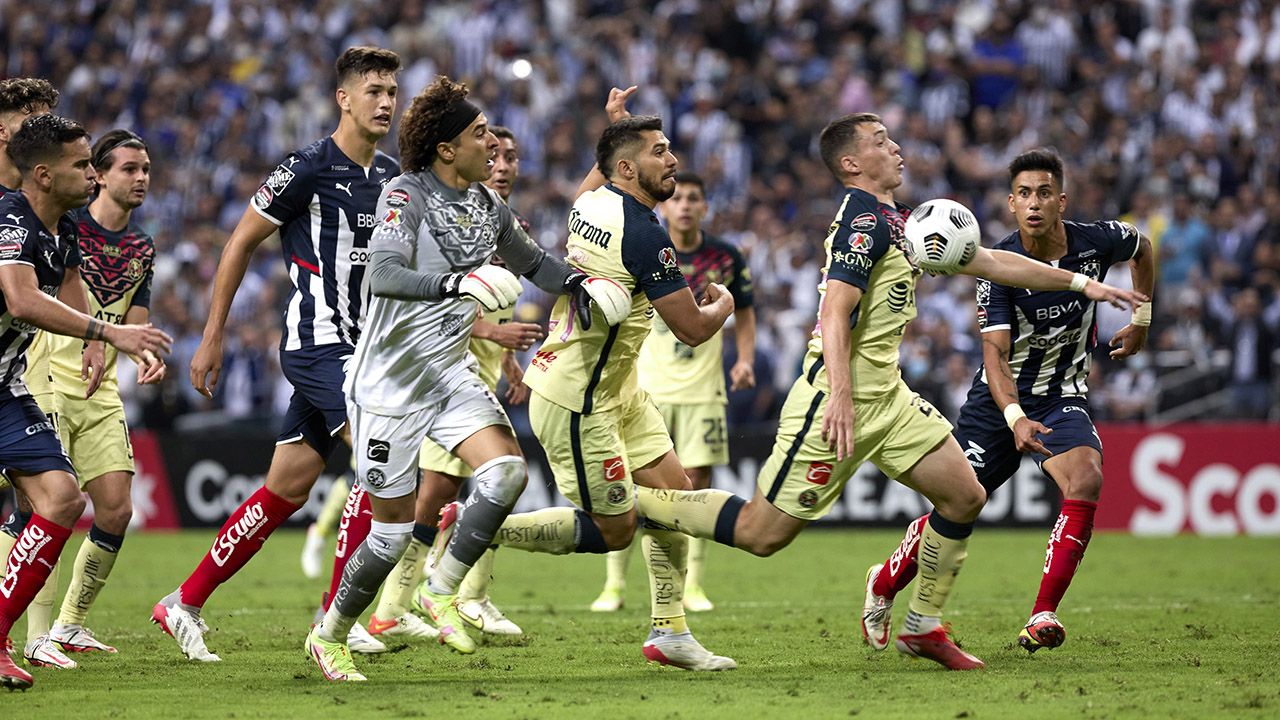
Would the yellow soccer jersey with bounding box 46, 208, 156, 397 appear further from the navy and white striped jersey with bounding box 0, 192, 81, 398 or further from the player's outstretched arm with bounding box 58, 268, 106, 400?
the navy and white striped jersey with bounding box 0, 192, 81, 398

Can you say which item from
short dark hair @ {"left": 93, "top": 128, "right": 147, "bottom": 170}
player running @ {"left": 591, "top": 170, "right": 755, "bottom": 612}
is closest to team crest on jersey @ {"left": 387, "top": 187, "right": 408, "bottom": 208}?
short dark hair @ {"left": 93, "top": 128, "right": 147, "bottom": 170}

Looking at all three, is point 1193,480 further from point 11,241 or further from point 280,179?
point 11,241

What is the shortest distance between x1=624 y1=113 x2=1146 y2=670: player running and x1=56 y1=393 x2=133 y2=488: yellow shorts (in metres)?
3.20

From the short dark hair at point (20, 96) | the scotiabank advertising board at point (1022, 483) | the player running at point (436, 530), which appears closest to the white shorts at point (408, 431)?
the player running at point (436, 530)

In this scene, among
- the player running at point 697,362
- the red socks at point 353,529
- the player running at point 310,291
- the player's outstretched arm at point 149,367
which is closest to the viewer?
the player's outstretched arm at point 149,367

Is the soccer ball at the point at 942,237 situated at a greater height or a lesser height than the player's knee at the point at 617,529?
greater

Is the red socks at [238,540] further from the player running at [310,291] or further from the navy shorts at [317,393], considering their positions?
the navy shorts at [317,393]

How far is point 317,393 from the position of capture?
8.07 metres

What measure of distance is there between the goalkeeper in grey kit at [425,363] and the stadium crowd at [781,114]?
11.3 m

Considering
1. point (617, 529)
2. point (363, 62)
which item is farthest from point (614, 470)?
point (363, 62)

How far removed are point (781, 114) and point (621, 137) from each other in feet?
55.4

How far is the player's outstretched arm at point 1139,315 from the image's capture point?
865 cm

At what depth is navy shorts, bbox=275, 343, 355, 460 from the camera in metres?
8.02

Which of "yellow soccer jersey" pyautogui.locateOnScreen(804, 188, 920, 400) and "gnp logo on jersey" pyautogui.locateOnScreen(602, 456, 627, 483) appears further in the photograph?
"gnp logo on jersey" pyautogui.locateOnScreen(602, 456, 627, 483)
